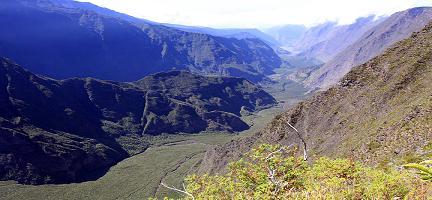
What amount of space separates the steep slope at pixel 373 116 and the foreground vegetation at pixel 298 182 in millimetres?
34270

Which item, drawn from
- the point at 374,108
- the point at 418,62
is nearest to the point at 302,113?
the point at 374,108

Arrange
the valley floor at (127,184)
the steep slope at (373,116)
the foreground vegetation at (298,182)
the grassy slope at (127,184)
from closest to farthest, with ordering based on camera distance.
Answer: the foreground vegetation at (298,182) → the steep slope at (373,116) → the valley floor at (127,184) → the grassy slope at (127,184)

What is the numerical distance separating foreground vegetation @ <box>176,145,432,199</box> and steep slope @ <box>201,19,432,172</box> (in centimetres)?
3427

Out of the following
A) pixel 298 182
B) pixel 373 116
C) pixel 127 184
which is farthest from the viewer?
pixel 127 184

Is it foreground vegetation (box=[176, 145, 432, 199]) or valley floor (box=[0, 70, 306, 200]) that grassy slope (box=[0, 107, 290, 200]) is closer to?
valley floor (box=[0, 70, 306, 200])

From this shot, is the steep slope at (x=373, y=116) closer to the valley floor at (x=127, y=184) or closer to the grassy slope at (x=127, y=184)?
the valley floor at (x=127, y=184)

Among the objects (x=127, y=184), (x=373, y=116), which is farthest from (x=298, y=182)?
(x=127, y=184)

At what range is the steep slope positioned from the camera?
73875mm

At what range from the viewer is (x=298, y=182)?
3234 cm

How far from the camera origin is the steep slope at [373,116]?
242ft

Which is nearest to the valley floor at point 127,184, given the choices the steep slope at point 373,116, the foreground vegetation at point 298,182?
the steep slope at point 373,116

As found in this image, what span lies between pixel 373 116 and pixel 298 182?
7264 centimetres

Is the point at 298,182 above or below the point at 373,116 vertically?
above

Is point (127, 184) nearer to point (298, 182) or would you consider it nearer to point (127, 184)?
point (127, 184)
